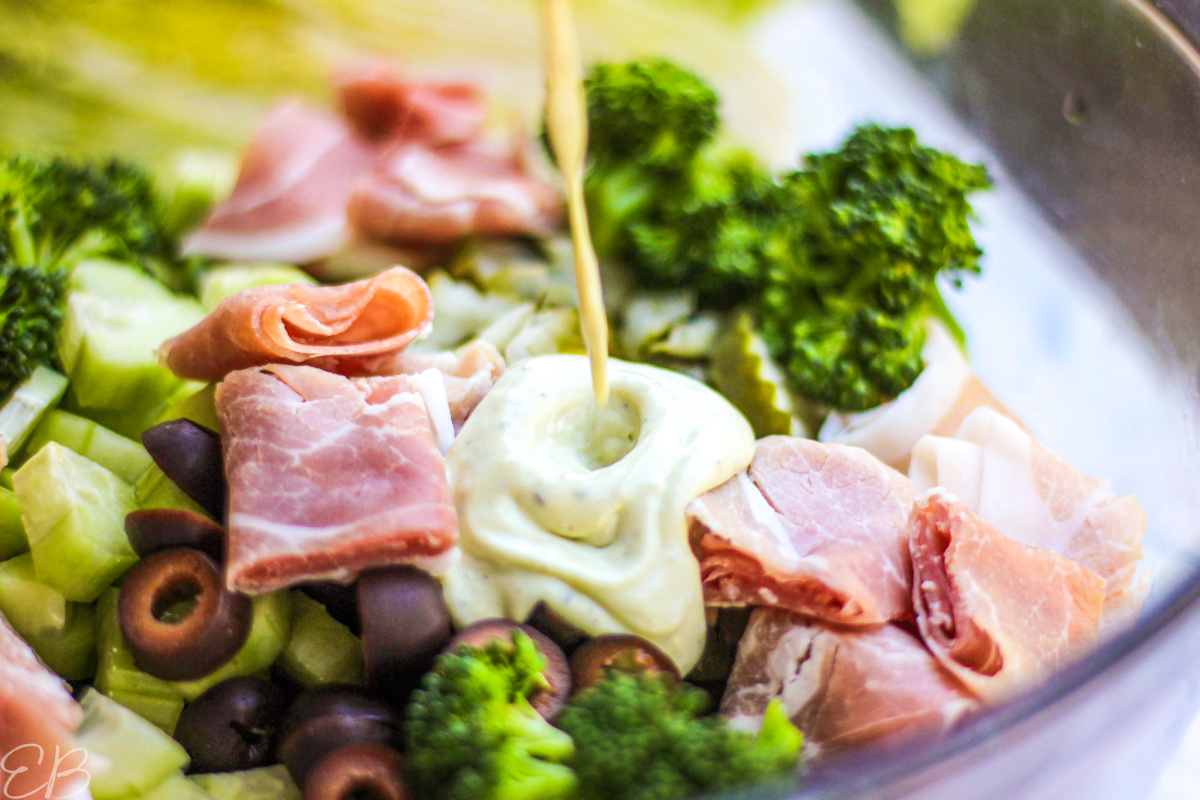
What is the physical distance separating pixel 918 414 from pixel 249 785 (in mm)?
1344

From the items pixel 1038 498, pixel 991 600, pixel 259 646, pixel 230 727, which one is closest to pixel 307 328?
pixel 259 646

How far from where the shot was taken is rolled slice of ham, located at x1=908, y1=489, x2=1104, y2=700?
123cm

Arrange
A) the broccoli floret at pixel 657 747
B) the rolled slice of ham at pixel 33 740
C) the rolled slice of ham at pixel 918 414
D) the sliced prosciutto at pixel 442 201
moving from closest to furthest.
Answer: the broccoli floret at pixel 657 747 < the rolled slice of ham at pixel 33 740 < the rolled slice of ham at pixel 918 414 < the sliced prosciutto at pixel 442 201

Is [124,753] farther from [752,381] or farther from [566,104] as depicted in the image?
[752,381]

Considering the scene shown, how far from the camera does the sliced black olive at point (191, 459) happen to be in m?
1.29

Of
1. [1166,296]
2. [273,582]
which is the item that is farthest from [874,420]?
[273,582]

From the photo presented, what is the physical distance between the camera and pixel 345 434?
4.30 feet

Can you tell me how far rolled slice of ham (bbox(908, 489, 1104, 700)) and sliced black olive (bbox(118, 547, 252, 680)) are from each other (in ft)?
3.31

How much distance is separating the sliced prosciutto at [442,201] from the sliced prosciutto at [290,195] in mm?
79

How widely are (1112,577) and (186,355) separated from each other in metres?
1.60

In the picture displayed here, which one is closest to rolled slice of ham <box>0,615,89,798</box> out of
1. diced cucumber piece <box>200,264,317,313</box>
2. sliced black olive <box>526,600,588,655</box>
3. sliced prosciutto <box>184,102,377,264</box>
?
sliced black olive <box>526,600,588,655</box>

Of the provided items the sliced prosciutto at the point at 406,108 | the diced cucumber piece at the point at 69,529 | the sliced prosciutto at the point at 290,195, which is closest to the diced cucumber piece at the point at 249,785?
the diced cucumber piece at the point at 69,529

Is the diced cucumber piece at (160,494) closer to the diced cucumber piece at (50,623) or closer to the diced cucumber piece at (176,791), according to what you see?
the diced cucumber piece at (50,623)

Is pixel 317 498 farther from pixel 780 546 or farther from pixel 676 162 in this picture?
pixel 676 162
